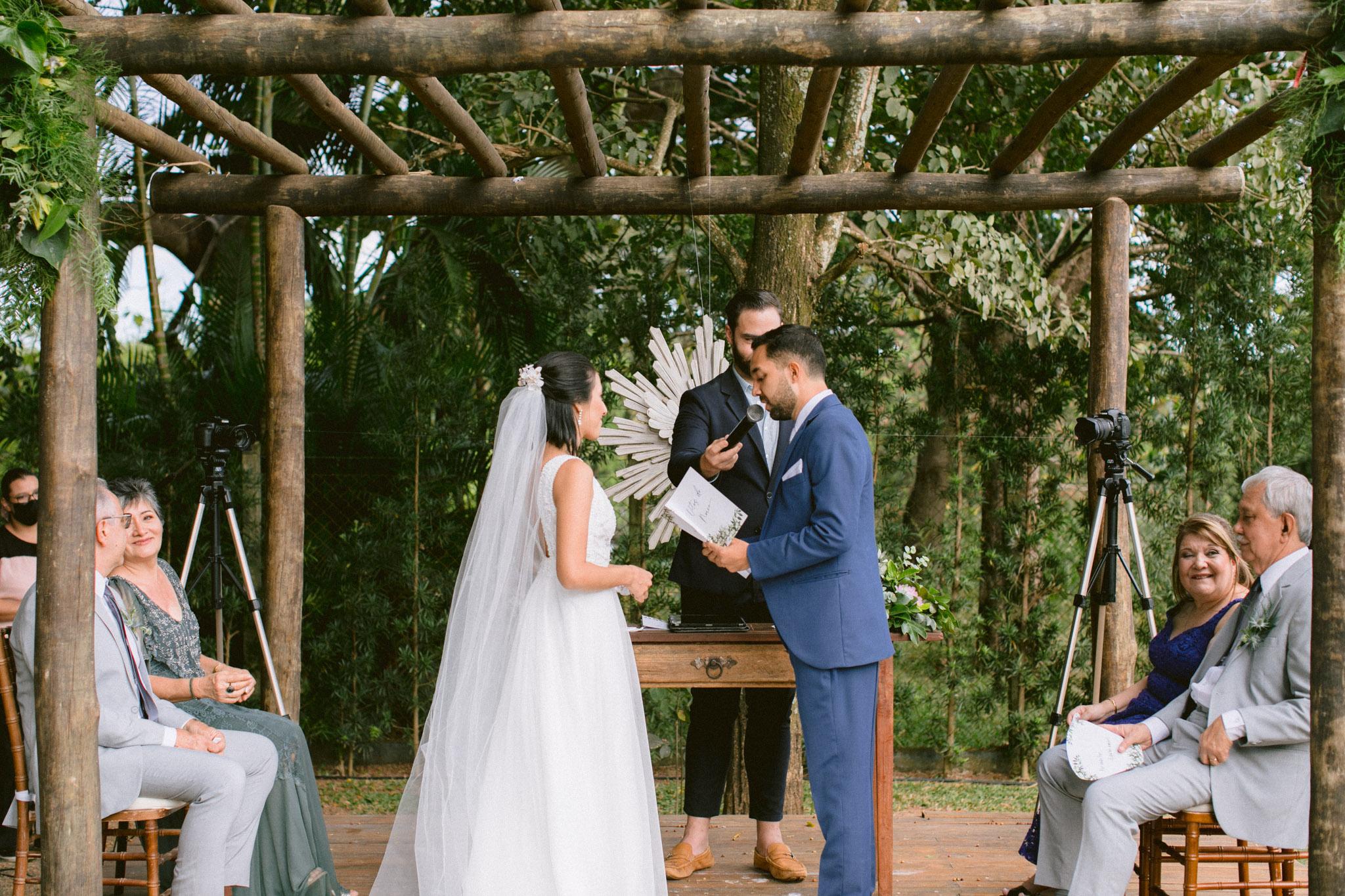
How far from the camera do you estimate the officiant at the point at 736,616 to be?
3.76 m

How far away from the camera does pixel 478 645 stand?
3156 mm

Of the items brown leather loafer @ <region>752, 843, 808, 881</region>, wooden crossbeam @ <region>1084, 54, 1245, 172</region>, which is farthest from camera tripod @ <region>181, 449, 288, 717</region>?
wooden crossbeam @ <region>1084, 54, 1245, 172</region>

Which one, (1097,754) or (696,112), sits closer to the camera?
(1097,754)

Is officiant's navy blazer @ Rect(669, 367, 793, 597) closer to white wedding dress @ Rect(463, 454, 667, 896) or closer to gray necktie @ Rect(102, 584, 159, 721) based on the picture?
white wedding dress @ Rect(463, 454, 667, 896)

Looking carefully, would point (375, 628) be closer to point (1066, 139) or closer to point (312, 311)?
point (312, 311)

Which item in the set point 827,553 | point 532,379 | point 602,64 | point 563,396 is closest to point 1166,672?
point 827,553

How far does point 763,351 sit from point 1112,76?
12.8 ft

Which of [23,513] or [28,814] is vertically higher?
[23,513]

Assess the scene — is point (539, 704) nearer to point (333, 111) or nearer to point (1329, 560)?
point (1329, 560)

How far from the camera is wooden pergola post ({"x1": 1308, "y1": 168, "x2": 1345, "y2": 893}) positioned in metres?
2.63

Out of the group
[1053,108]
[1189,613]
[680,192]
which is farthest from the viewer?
[680,192]

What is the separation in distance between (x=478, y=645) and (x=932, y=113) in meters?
2.41

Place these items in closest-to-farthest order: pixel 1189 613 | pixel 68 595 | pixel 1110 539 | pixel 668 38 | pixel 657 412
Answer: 1. pixel 68 595
2. pixel 668 38
3. pixel 1189 613
4. pixel 1110 539
5. pixel 657 412

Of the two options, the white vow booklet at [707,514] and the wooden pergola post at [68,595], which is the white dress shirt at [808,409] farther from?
the wooden pergola post at [68,595]
